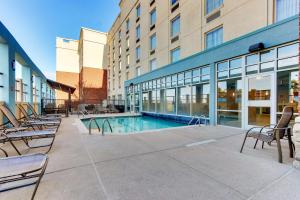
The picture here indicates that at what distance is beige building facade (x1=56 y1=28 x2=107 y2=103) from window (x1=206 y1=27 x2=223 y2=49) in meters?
22.2

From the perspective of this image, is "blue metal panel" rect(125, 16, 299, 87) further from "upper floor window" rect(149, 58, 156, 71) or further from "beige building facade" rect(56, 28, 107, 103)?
"beige building facade" rect(56, 28, 107, 103)

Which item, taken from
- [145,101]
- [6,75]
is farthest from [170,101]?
[6,75]

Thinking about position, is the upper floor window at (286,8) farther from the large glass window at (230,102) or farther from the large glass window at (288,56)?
the large glass window at (230,102)

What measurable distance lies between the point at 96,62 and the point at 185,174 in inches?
1279

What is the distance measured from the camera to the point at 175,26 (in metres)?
12.7

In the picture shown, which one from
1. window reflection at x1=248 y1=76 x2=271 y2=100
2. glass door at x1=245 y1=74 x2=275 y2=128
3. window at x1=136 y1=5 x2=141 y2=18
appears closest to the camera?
glass door at x1=245 y1=74 x2=275 y2=128

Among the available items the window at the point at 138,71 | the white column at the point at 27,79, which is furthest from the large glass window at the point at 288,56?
the window at the point at 138,71

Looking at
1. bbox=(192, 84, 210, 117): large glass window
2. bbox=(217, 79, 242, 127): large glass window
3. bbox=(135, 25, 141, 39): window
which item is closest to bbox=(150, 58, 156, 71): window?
bbox=(135, 25, 141, 39): window

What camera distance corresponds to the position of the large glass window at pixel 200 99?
361 inches

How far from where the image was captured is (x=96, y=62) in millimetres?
31562

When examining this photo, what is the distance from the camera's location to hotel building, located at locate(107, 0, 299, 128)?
581cm

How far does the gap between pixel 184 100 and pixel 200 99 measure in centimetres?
159

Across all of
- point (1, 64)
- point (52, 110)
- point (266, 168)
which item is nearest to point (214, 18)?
point (266, 168)

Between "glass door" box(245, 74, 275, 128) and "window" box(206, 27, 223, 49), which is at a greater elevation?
"window" box(206, 27, 223, 49)
